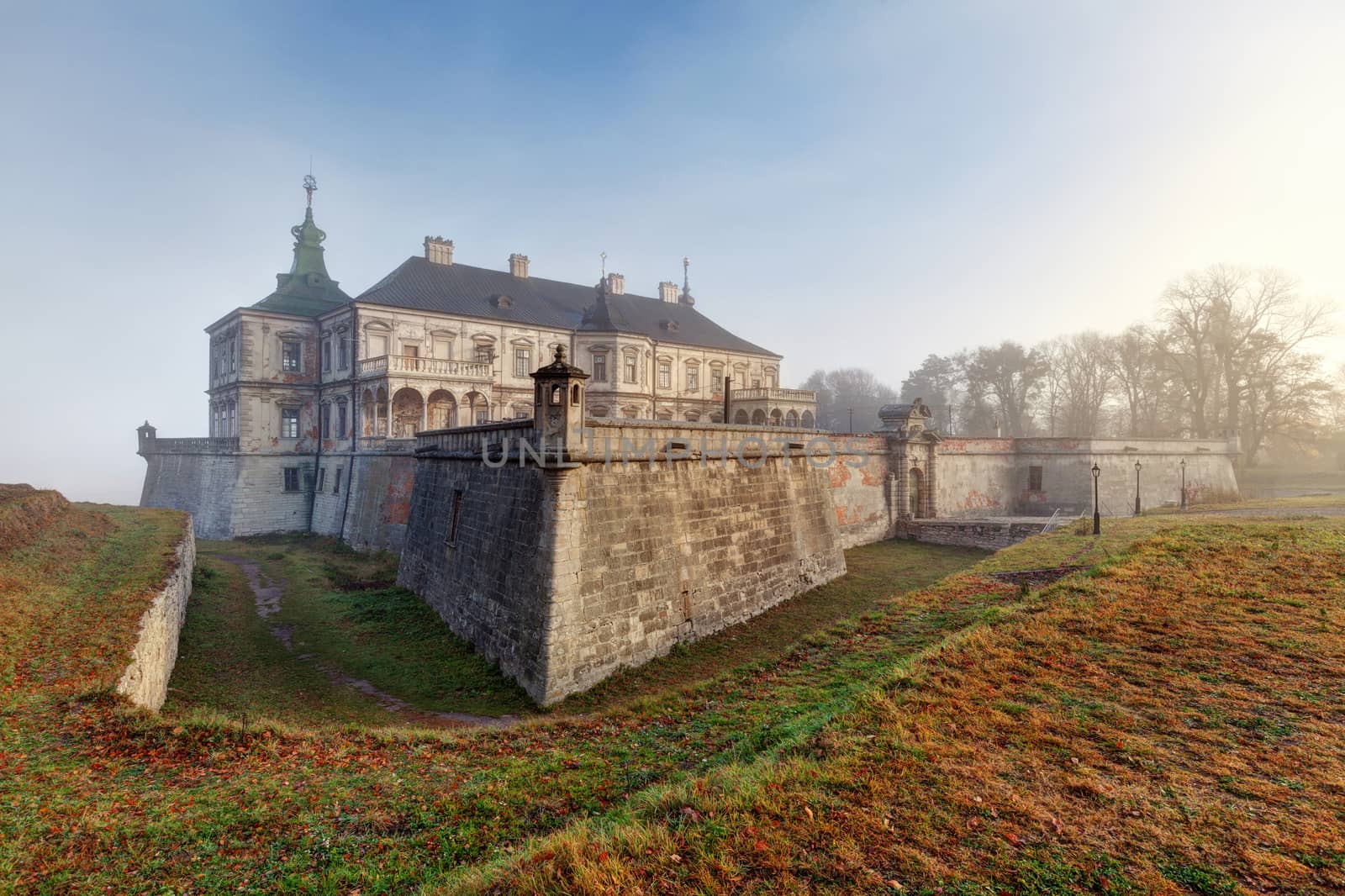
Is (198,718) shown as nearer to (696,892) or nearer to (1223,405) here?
(696,892)

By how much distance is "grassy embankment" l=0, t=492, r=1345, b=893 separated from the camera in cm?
381

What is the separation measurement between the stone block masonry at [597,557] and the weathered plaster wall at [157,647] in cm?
513

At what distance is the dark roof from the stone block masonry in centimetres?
1761

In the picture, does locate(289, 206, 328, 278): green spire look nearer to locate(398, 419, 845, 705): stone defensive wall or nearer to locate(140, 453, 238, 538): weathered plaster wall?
locate(140, 453, 238, 538): weathered plaster wall

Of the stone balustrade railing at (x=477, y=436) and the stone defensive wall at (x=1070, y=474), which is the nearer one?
the stone balustrade railing at (x=477, y=436)

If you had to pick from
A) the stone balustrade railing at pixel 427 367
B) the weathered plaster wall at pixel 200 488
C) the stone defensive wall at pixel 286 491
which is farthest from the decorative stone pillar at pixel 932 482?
the weathered plaster wall at pixel 200 488

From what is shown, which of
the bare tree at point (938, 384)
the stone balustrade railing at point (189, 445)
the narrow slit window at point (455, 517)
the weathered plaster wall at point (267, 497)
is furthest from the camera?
the bare tree at point (938, 384)

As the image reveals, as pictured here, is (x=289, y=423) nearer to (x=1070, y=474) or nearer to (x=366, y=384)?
(x=366, y=384)

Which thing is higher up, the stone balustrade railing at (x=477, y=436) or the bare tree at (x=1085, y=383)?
the bare tree at (x=1085, y=383)

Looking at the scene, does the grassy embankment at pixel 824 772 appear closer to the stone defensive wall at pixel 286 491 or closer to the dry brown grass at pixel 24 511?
the dry brown grass at pixel 24 511

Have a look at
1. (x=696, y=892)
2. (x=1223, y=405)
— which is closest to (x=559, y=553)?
(x=696, y=892)

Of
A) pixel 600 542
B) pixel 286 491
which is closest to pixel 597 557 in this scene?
pixel 600 542

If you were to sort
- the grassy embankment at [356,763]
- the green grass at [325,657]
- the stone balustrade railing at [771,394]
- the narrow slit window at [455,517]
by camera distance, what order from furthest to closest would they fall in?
the stone balustrade railing at [771,394], the narrow slit window at [455,517], the green grass at [325,657], the grassy embankment at [356,763]

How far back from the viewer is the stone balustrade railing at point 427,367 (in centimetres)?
2708
